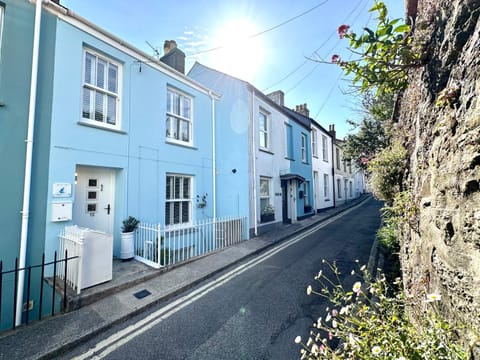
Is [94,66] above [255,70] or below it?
below

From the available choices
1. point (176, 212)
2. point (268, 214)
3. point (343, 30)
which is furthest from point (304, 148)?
point (343, 30)

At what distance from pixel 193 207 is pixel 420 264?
751 cm

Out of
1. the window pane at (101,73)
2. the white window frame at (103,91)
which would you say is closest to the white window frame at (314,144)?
the white window frame at (103,91)

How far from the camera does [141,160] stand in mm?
7066

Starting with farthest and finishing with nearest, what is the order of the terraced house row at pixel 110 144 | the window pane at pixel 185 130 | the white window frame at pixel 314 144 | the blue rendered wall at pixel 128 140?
the white window frame at pixel 314 144
the window pane at pixel 185 130
the blue rendered wall at pixel 128 140
the terraced house row at pixel 110 144

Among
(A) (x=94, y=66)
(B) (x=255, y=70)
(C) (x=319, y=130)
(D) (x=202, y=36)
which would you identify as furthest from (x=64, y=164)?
(C) (x=319, y=130)

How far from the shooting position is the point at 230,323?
362cm

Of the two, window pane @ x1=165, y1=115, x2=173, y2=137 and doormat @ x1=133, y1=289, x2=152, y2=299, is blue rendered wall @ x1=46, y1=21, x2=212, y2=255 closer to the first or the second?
window pane @ x1=165, y1=115, x2=173, y2=137

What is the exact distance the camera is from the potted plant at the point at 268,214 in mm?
10623

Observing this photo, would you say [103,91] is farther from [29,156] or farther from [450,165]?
[450,165]

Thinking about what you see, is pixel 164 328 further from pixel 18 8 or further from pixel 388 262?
pixel 18 8

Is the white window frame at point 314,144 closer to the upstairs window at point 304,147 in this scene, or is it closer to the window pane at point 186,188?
the upstairs window at point 304,147

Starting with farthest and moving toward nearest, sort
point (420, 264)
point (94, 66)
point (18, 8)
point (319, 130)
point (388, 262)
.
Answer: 1. point (319, 130)
2. point (94, 66)
3. point (388, 262)
4. point (18, 8)
5. point (420, 264)

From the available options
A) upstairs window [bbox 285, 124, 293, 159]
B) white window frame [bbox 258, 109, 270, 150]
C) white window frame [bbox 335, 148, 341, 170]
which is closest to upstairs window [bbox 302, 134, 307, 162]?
upstairs window [bbox 285, 124, 293, 159]
